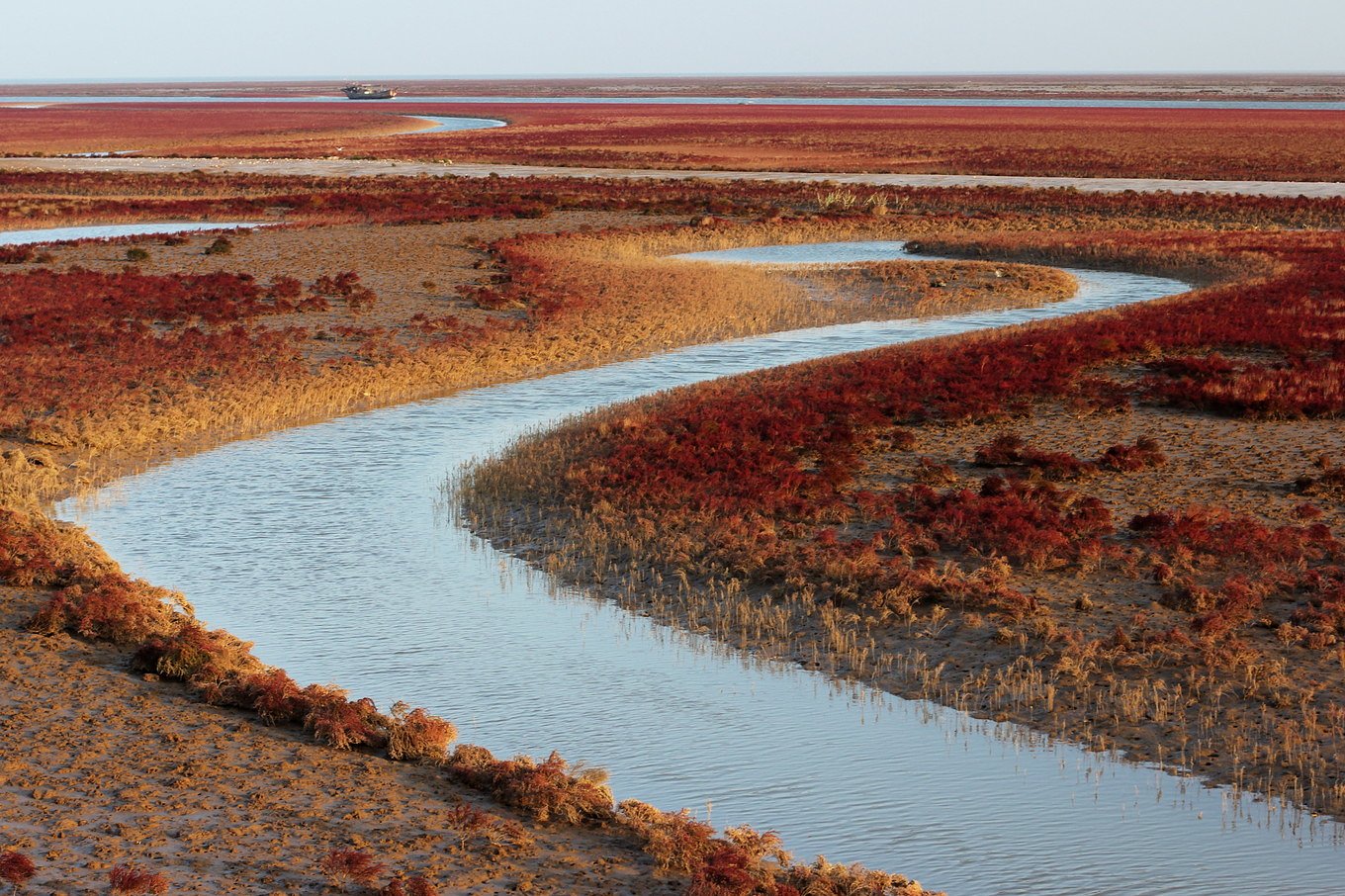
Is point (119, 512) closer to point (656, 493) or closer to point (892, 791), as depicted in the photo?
point (656, 493)

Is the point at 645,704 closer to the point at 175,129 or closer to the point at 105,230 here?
the point at 105,230

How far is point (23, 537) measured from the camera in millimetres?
14969

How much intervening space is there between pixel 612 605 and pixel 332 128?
13698 cm

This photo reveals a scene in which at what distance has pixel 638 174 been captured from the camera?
271ft

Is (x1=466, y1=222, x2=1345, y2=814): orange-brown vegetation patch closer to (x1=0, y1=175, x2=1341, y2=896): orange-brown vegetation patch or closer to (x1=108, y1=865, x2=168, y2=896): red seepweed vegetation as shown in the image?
(x1=0, y1=175, x2=1341, y2=896): orange-brown vegetation patch

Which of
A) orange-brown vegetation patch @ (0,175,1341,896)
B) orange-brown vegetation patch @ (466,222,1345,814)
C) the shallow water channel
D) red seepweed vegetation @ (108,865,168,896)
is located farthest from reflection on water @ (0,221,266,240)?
red seepweed vegetation @ (108,865,168,896)

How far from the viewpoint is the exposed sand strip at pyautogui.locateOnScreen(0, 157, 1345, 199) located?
221 ft

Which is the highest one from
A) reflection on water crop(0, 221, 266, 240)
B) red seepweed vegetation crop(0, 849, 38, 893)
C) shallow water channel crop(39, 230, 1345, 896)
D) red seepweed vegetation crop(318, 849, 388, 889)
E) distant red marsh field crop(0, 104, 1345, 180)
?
distant red marsh field crop(0, 104, 1345, 180)

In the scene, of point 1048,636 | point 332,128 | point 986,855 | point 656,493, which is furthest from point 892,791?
point 332,128

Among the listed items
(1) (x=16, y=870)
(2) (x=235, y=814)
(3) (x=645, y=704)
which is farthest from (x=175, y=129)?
(1) (x=16, y=870)

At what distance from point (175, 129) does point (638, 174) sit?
245 ft

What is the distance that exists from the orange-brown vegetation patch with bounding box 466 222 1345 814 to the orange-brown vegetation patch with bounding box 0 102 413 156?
90.4 m

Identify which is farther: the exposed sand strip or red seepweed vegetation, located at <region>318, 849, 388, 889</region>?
the exposed sand strip

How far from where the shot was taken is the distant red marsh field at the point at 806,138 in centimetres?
8906
